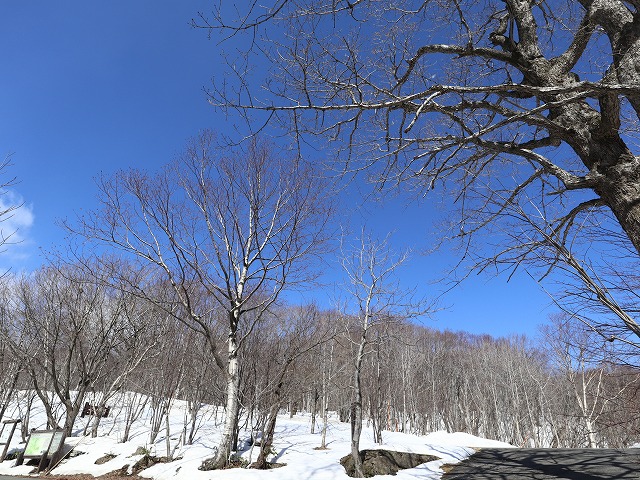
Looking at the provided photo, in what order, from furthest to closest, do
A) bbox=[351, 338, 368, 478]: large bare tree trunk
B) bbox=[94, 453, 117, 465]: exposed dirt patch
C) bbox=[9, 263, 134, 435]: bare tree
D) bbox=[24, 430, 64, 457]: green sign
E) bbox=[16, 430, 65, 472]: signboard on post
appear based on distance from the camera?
1. bbox=[9, 263, 134, 435]: bare tree
2. bbox=[94, 453, 117, 465]: exposed dirt patch
3. bbox=[24, 430, 64, 457]: green sign
4. bbox=[16, 430, 65, 472]: signboard on post
5. bbox=[351, 338, 368, 478]: large bare tree trunk

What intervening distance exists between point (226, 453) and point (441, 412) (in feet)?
121

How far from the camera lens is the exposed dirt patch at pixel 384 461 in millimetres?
9188

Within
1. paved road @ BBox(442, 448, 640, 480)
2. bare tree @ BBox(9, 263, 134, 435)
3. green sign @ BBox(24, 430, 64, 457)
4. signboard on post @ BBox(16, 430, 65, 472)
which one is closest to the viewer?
paved road @ BBox(442, 448, 640, 480)

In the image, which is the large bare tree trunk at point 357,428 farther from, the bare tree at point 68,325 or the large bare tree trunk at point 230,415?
the bare tree at point 68,325

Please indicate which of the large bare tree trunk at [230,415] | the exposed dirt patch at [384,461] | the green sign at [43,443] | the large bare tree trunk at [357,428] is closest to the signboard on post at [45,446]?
the green sign at [43,443]

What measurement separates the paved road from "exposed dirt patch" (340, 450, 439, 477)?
3.50 ft

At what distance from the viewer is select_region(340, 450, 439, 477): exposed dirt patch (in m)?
9.19

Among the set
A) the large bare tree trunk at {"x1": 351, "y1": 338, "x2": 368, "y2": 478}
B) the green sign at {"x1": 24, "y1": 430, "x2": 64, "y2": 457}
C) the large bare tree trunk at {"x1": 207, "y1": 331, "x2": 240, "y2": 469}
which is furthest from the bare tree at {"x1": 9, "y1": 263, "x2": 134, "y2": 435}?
the large bare tree trunk at {"x1": 351, "y1": 338, "x2": 368, "y2": 478}

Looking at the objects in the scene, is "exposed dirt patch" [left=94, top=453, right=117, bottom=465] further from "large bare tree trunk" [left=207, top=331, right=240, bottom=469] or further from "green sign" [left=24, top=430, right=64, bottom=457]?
"large bare tree trunk" [left=207, top=331, right=240, bottom=469]

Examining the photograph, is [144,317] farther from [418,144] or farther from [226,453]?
[418,144]

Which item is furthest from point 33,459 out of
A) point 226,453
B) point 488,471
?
point 488,471

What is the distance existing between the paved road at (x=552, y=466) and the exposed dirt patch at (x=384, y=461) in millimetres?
1065

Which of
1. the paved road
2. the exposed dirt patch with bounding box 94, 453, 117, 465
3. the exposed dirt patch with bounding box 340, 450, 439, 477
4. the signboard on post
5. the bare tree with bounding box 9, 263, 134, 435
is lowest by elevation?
the exposed dirt patch with bounding box 94, 453, 117, 465

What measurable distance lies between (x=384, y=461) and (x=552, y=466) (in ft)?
12.4
